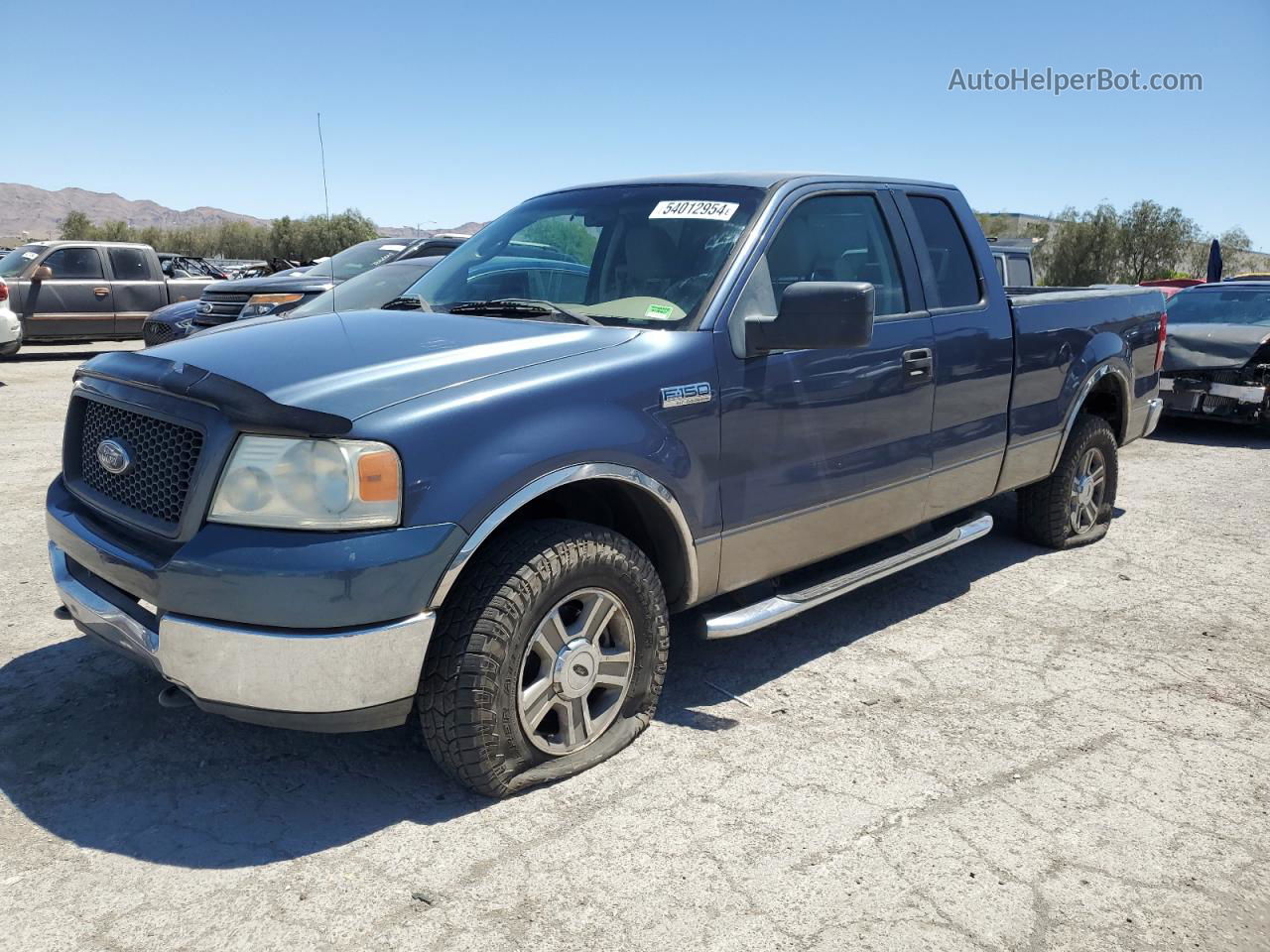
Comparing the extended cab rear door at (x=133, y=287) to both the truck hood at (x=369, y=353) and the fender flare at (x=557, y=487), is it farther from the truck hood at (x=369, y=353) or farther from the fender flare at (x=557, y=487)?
the fender flare at (x=557, y=487)

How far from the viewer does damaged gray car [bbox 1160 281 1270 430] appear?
976 cm

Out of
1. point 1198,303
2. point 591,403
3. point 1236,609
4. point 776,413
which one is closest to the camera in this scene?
point 591,403

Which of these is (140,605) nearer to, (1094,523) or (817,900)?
(817,900)

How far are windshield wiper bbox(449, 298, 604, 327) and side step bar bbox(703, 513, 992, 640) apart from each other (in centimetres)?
112

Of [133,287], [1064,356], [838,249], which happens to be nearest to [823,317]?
[838,249]

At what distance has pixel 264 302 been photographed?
9836 millimetres

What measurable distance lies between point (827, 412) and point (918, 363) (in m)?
0.65

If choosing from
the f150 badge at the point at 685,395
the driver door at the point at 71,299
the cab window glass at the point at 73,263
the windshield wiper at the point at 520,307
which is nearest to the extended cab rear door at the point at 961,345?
the f150 badge at the point at 685,395

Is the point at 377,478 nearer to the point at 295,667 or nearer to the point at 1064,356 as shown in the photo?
the point at 295,667

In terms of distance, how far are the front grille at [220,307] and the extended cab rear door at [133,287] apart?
6.31 metres

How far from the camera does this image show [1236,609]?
16.2 feet

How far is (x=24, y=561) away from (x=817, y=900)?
448 centimetres

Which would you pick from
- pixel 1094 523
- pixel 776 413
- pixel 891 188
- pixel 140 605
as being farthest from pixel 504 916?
pixel 1094 523

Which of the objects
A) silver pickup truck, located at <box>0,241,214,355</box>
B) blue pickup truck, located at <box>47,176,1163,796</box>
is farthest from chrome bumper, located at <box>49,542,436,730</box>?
silver pickup truck, located at <box>0,241,214,355</box>
